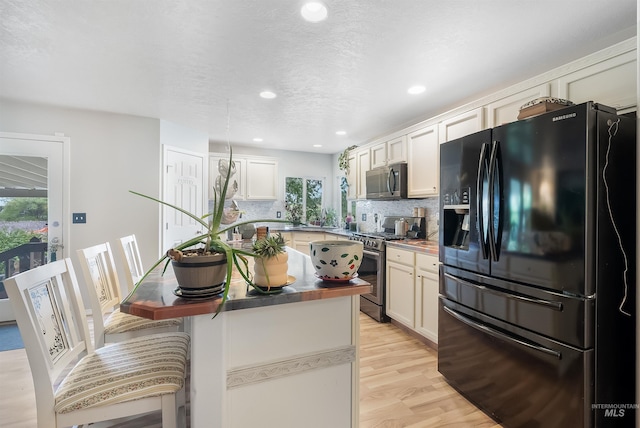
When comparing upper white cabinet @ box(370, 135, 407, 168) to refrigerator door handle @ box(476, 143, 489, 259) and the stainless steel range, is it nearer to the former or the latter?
the stainless steel range

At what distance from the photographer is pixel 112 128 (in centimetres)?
354

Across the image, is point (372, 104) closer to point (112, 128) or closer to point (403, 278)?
point (403, 278)

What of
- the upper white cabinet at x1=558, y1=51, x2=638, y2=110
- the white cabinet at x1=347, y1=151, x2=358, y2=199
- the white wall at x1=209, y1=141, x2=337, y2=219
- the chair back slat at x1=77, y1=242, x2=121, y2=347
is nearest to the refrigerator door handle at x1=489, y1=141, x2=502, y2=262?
the upper white cabinet at x1=558, y1=51, x2=638, y2=110

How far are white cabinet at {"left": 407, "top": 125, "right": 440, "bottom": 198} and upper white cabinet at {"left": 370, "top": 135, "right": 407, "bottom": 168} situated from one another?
0.40 ft

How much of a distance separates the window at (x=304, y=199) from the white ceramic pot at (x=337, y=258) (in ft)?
14.0

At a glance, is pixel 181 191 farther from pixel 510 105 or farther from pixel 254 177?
pixel 510 105

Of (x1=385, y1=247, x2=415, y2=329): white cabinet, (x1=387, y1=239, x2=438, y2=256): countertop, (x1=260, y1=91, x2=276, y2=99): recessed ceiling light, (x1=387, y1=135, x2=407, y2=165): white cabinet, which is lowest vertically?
(x1=385, y1=247, x2=415, y2=329): white cabinet

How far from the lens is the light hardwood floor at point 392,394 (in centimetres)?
179

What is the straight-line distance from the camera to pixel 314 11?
1.66 meters

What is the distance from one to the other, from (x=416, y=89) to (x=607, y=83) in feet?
4.28

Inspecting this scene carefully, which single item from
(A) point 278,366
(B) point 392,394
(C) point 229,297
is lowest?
(B) point 392,394

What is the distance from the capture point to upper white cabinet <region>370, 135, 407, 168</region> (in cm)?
356

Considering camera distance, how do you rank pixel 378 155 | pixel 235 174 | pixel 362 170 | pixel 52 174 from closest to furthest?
1. pixel 52 174
2. pixel 378 155
3. pixel 362 170
4. pixel 235 174

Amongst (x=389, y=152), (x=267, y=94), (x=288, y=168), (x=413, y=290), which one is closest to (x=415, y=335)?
(x=413, y=290)
